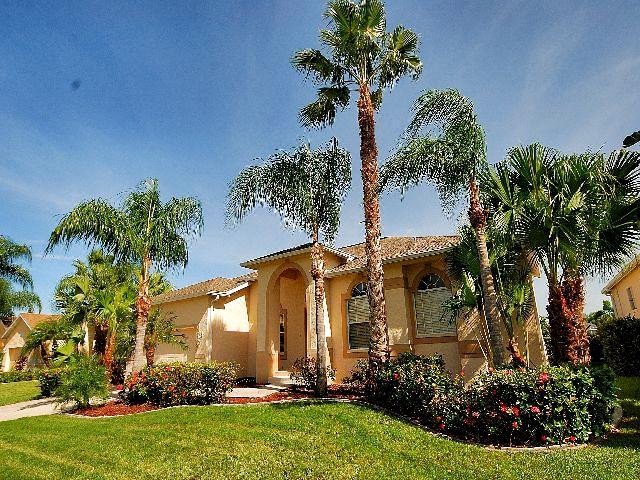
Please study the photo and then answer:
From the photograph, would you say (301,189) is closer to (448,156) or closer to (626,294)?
(448,156)

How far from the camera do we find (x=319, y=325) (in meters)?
14.1

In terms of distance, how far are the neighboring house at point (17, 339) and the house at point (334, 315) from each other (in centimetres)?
2589

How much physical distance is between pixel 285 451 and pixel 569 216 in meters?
8.62

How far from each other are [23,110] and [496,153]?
614 inches

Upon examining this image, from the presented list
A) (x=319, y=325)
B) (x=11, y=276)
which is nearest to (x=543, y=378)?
(x=319, y=325)

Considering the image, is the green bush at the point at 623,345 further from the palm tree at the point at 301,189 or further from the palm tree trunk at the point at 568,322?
the palm tree at the point at 301,189

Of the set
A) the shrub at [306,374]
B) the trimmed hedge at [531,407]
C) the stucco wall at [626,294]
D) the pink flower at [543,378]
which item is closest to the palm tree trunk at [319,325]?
the shrub at [306,374]

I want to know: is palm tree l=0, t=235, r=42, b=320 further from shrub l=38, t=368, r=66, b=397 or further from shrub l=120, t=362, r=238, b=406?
shrub l=120, t=362, r=238, b=406

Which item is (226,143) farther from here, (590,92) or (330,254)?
(590,92)

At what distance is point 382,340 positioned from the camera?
1199cm

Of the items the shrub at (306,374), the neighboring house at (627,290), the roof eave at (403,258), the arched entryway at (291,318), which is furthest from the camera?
the neighboring house at (627,290)

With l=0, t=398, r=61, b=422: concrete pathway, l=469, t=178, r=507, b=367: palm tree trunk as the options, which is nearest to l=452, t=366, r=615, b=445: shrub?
l=469, t=178, r=507, b=367: palm tree trunk

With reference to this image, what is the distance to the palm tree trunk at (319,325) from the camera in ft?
44.3

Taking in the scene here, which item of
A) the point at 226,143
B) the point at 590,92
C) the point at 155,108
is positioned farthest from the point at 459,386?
the point at 155,108
